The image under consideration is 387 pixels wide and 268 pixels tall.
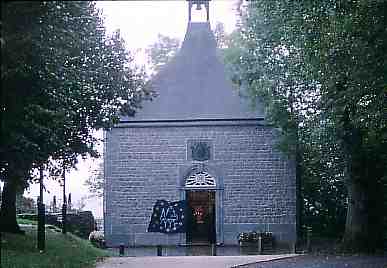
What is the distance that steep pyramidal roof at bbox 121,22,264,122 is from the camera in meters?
28.6

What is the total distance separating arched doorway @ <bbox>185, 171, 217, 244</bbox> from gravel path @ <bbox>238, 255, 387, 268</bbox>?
38.0 feet

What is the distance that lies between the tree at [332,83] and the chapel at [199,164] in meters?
2.61

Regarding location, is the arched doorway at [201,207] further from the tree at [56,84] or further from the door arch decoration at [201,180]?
the tree at [56,84]

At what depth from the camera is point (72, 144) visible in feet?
45.6

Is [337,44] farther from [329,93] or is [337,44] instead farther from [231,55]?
[231,55]

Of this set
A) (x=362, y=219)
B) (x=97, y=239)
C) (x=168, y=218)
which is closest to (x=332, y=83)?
(x=362, y=219)

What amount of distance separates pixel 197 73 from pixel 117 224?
706 centimetres

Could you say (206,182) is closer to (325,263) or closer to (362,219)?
(362,219)

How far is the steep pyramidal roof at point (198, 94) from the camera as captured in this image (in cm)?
2861

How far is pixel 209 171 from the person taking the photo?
2852 cm

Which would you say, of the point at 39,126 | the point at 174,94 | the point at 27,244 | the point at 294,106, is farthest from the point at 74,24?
the point at 174,94

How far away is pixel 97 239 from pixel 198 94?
23.9 ft

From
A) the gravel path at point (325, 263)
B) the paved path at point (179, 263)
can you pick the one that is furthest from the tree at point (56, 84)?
the gravel path at point (325, 263)

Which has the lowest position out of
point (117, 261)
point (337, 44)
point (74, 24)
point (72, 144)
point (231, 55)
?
point (117, 261)
